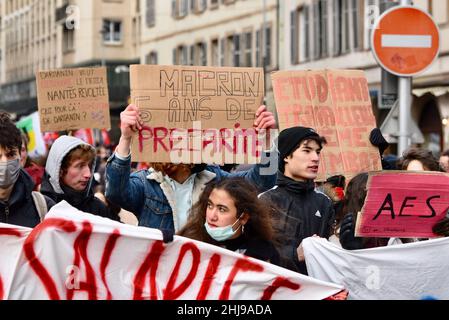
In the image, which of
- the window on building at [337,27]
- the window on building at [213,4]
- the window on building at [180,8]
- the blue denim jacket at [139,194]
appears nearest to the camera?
the blue denim jacket at [139,194]

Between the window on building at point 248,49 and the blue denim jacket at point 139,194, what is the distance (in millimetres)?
36837

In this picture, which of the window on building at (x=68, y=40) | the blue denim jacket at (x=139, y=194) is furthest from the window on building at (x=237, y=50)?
the blue denim jacket at (x=139, y=194)

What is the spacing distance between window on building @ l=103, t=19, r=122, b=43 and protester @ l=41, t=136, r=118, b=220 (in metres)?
55.9

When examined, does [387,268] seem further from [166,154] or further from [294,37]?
[294,37]

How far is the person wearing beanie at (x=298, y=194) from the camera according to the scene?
6.98 meters

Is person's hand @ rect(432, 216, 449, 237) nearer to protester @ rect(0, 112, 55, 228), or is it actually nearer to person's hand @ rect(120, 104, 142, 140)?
person's hand @ rect(120, 104, 142, 140)

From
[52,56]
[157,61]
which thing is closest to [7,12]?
[52,56]

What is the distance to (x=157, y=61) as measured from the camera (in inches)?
2085

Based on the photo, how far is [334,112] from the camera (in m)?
9.02

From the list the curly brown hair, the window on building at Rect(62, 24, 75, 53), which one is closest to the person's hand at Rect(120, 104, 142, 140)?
the curly brown hair

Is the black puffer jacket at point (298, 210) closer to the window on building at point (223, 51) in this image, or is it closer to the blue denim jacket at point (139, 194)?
the blue denim jacket at point (139, 194)

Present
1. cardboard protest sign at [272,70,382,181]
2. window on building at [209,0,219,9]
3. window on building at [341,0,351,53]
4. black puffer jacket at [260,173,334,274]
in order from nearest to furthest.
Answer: black puffer jacket at [260,173,334,274] < cardboard protest sign at [272,70,382,181] < window on building at [341,0,351,53] < window on building at [209,0,219,9]

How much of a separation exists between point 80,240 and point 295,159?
1.93 m

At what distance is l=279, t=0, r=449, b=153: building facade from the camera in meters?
29.6
